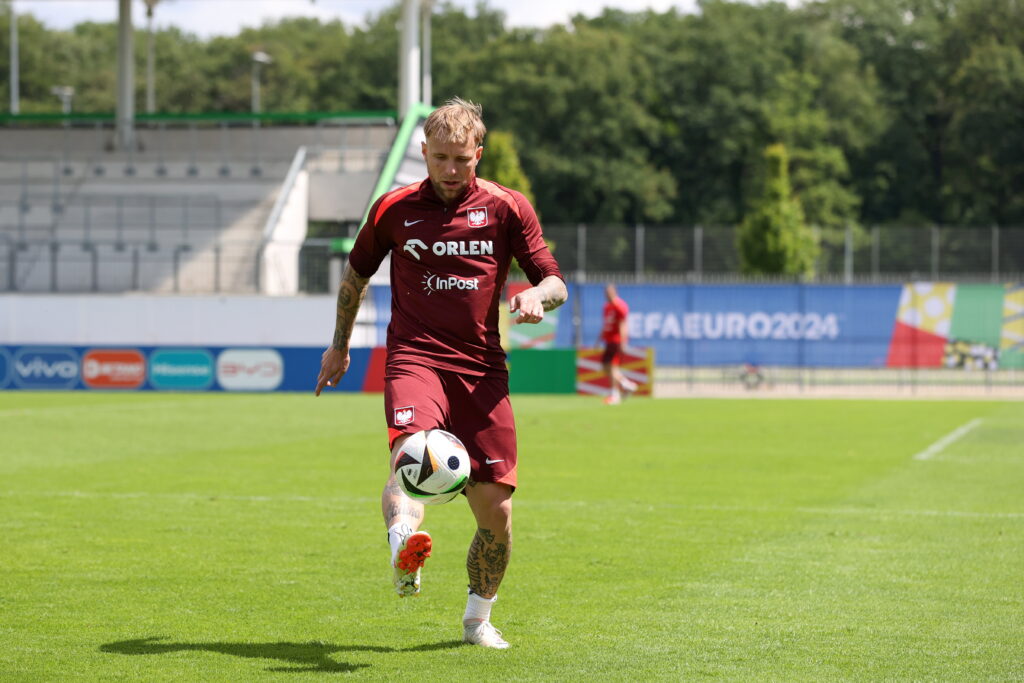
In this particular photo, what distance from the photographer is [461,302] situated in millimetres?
6051

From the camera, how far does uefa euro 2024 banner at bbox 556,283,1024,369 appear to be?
35.5 meters

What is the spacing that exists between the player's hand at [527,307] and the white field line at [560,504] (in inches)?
232

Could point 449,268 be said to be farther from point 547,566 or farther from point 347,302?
point 547,566

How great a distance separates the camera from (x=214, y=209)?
142 ft

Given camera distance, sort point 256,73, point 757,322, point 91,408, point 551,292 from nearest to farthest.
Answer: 1. point 551,292
2. point 91,408
3. point 757,322
4. point 256,73

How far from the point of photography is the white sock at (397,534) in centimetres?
560

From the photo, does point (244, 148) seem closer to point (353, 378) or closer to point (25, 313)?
point (25, 313)

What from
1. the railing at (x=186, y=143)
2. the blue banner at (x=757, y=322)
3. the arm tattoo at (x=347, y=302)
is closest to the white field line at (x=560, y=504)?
the arm tattoo at (x=347, y=302)

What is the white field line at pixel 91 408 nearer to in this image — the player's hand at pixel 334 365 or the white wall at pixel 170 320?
the white wall at pixel 170 320

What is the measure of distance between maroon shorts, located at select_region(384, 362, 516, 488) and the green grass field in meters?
0.78

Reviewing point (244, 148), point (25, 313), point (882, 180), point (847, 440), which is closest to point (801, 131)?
point (882, 180)

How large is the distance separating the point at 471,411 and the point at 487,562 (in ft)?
2.20

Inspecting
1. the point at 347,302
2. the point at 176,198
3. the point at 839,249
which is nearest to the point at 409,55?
the point at 176,198

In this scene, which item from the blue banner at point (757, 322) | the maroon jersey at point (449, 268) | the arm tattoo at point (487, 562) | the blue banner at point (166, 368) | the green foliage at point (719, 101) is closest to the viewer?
the maroon jersey at point (449, 268)
